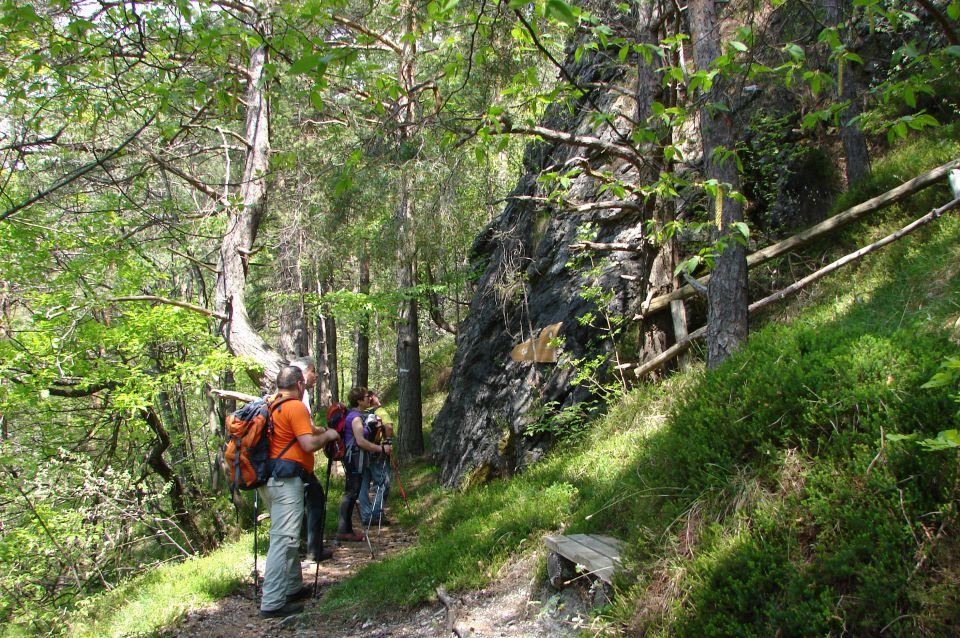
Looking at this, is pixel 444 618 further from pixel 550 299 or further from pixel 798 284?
pixel 550 299

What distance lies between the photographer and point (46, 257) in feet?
26.5

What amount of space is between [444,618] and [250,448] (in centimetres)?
234

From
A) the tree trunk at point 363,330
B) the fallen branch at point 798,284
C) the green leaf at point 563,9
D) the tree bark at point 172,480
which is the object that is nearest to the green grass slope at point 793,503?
the fallen branch at point 798,284

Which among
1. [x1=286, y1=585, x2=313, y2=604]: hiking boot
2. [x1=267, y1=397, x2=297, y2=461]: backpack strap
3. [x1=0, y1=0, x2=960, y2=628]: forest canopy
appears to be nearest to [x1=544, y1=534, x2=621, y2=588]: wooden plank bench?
[x1=0, y1=0, x2=960, y2=628]: forest canopy

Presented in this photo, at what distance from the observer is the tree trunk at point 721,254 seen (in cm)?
544

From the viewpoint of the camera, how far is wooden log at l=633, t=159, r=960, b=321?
646cm

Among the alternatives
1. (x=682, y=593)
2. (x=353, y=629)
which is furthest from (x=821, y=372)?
Result: (x=353, y=629)

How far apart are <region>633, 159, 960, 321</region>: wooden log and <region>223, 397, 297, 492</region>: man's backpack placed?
4.53 metres

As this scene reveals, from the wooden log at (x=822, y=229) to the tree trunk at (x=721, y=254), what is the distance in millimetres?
1353

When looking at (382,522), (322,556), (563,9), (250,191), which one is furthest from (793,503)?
(250,191)

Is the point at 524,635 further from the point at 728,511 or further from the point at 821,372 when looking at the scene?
the point at 821,372

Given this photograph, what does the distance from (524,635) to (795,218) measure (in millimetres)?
6653

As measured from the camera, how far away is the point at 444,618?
4.87 metres

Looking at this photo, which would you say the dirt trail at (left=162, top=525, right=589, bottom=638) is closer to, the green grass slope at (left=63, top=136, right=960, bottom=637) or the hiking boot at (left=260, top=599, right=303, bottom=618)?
the hiking boot at (left=260, top=599, right=303, bottom=618)
